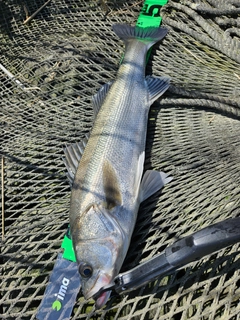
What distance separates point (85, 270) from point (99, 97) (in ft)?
5.34

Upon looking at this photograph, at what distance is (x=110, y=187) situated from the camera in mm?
2297

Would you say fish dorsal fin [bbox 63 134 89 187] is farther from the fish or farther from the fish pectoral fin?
the fish pectoral fin

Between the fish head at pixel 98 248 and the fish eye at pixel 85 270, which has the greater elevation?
the fish head at pixel 98 248

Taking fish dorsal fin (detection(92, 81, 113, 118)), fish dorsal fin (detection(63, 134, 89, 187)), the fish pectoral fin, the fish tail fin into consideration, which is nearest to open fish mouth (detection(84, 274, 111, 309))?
the fish pectoral fin

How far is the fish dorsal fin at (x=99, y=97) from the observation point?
2.91m

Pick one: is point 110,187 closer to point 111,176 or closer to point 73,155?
point 111,176

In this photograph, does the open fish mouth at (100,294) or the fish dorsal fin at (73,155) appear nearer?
the open fish mouth at (100,294)

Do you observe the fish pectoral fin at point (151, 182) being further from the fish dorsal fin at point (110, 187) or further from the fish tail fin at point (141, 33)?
the fish tail fin at point (141, 33)

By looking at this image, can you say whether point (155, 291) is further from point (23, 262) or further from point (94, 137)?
point (94, 137)

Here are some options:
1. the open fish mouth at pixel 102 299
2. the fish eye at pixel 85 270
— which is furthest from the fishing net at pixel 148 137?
the fish eye at pixel 85 270

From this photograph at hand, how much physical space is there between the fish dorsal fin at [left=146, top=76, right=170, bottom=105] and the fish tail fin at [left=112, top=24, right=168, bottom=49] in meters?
0.52

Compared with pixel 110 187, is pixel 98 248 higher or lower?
lower

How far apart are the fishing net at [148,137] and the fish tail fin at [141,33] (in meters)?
0.12

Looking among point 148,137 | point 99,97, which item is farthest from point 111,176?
point 99,97
